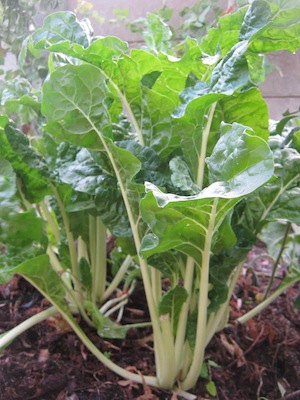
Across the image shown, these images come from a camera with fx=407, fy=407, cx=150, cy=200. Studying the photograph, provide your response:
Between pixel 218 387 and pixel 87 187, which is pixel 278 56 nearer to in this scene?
pixel 87 187

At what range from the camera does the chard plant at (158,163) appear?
1.75 feet

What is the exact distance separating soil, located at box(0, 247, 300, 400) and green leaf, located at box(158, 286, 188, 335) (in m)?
0.15

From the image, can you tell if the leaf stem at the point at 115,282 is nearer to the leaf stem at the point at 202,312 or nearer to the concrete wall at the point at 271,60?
the leaf stem at the point at 202,312

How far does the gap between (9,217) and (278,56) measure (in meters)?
0.86

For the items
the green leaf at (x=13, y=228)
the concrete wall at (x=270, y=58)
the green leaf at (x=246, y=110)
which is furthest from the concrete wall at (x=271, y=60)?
the green leaf at (x=13, y=228)

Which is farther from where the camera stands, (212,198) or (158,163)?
(158,163)

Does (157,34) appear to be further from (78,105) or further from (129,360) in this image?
(129,360)

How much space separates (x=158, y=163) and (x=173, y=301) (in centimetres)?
22

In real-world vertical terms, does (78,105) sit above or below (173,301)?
above

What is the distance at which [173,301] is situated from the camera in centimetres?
64

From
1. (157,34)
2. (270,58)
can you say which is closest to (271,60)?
(270,58)

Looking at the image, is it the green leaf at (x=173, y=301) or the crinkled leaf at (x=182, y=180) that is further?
the green leaf at (x=173, y=301)

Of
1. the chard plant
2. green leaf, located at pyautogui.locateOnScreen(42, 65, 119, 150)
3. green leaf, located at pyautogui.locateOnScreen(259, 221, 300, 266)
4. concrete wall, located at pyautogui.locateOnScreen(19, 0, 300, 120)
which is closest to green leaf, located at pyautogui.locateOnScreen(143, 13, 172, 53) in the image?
the chard plant

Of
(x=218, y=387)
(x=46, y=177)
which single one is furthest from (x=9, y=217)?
(x=218, y=387)
